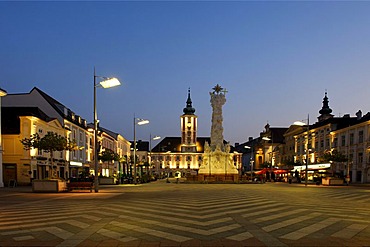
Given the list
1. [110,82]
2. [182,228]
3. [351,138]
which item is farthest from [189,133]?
[182,228]

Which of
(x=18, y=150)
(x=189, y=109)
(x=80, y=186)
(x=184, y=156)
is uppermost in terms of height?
(x=189, y=109)

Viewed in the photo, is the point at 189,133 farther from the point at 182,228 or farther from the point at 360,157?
the point at 182,228

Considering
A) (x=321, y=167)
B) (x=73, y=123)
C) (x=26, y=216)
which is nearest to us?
(x=26, y=216)

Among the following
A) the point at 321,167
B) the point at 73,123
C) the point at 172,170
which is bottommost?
the point at 172,170

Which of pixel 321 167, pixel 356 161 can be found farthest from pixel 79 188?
pixel 321 167

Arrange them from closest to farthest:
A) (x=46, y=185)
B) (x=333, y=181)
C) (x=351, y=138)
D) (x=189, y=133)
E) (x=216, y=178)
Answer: (x=46, y=185) < (x=333, y=181) < (x=216, y=178) < (x=351, y=138) < (x=189, y=133)

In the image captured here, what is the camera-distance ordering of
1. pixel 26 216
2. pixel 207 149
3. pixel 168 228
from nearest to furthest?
pixel 168 228 < pixel 26 216 < pixel 207 149

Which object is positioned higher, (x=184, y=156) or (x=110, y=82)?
(x=110, y=82)

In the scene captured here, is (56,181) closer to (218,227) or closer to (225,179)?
(218,227)

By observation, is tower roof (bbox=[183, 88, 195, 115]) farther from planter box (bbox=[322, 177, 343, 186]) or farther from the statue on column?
planter box (bbox=[322, 177, 343, 186])

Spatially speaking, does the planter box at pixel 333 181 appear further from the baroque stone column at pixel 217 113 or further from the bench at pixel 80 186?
Answer: the bench at pixel 80 186

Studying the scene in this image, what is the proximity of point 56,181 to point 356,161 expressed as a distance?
5277 centimetres

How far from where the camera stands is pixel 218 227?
35.0 feet

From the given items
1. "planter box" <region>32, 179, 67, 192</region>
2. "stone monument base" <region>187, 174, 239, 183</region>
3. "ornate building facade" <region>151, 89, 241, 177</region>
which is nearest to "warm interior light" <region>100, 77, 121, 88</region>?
"planter box" <region>32, 179, 67, 192</region>
